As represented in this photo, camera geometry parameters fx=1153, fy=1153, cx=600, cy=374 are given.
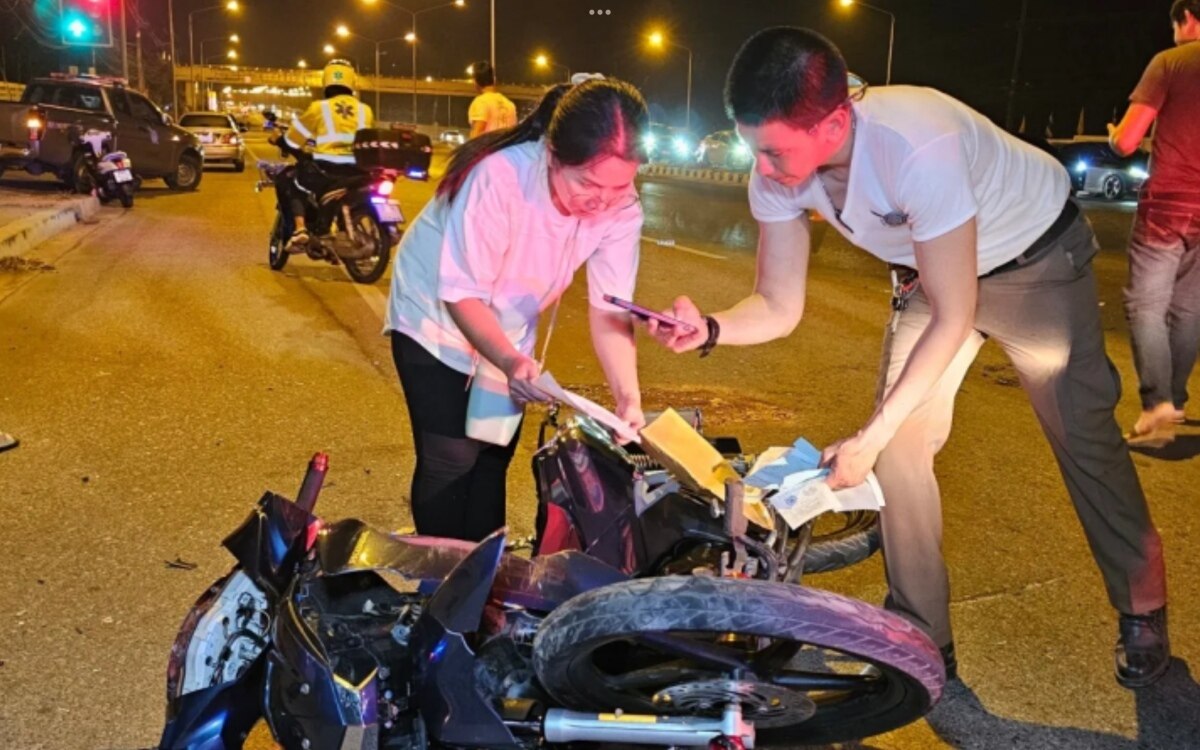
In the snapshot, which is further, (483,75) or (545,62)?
(545,62)

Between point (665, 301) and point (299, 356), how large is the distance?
346 cm

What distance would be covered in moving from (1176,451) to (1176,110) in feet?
5.41

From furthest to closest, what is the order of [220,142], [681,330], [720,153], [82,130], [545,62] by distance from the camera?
[545,62] < [720,153] < [220,142] < [82,130] < [681,330]

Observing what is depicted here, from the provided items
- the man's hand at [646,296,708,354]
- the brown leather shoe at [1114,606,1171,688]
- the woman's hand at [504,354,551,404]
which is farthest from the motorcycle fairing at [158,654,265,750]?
the brown leather shoe at [1114,606,1171,688]

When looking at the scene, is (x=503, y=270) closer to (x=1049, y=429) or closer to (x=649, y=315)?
(x=649, y=315)

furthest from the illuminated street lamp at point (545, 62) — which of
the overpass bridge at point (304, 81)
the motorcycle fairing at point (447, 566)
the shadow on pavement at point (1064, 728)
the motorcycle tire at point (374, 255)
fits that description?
the motorcycle fairing at point (447, 566)

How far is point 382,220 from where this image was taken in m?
10.2

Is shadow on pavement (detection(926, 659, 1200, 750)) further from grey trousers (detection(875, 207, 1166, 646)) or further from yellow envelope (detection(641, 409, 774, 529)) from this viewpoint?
yellow envelope (detection(641, 409, 774, 529))

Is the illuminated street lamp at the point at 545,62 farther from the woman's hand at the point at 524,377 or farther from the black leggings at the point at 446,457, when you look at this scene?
the woman's hand at the point at 524,377

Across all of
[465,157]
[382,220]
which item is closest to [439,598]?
[465,157]

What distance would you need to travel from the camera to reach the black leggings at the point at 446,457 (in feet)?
10.7

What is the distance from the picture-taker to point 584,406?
2564 millimetres

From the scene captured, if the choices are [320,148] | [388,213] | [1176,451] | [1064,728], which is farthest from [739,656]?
[320,148]

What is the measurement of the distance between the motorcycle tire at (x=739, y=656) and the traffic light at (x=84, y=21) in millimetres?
23426
